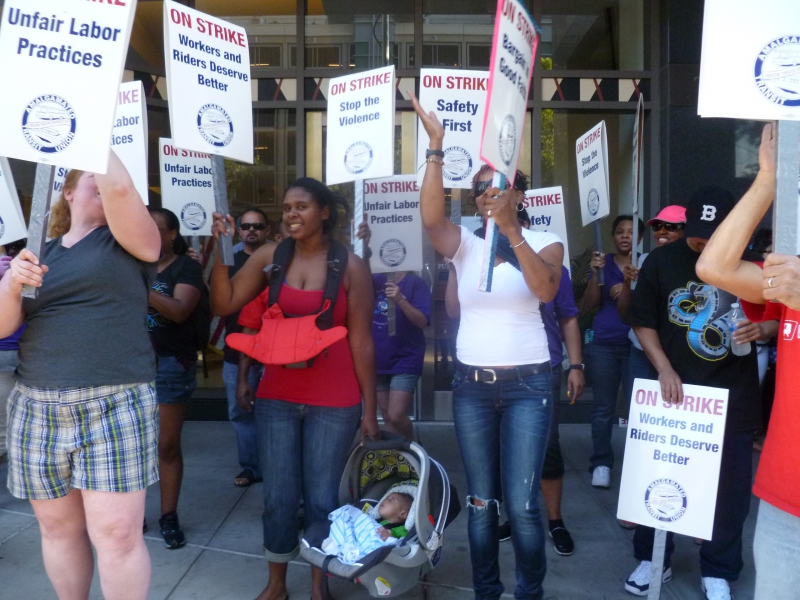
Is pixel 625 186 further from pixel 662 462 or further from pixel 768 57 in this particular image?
pixel 768 57

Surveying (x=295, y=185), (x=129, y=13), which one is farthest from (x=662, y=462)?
(x=129, y=13)

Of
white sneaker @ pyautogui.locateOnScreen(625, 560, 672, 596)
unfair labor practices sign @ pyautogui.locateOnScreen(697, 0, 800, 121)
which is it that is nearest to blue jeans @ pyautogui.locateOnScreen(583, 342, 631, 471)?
white sneaker @ pyautogui.locateOnScreen(625, 560, 672, 596)

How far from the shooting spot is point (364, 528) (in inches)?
137

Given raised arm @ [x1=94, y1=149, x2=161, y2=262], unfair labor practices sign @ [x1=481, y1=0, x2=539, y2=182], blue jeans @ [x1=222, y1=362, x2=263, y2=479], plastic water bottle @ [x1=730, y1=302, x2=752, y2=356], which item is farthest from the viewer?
blue jeans @ [x1=222, y1=362, x2=263, y2=479]

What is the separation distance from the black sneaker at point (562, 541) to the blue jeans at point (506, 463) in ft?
3.21

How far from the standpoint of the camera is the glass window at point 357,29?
308 inches

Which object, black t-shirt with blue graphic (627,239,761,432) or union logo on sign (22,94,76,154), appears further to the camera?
black t-shirt with blue graphic (627,239,761,432)

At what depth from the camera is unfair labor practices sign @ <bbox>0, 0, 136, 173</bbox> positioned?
2648 millimetres

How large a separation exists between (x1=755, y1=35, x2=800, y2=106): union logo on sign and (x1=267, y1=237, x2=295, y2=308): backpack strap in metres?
2.21

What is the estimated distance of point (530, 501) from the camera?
3.40 meters

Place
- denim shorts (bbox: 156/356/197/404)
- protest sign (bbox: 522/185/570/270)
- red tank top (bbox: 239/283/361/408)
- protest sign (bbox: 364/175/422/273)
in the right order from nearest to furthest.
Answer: red tank top (bbox: 239/283/361/408) → denim shorts (bbox: 156/356/197/404) → protest sign (bbox: 364/175/422/273) → protest sign (bbox: 522/185/570/270)

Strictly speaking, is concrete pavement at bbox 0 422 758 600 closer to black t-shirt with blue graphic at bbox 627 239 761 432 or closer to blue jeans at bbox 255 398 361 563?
blue jeans at bbox 255 398 361 563

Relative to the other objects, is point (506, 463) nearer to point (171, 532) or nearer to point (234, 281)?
point (234, 281)

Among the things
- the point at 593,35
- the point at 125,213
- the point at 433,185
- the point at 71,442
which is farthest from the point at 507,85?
the point at 593,35
